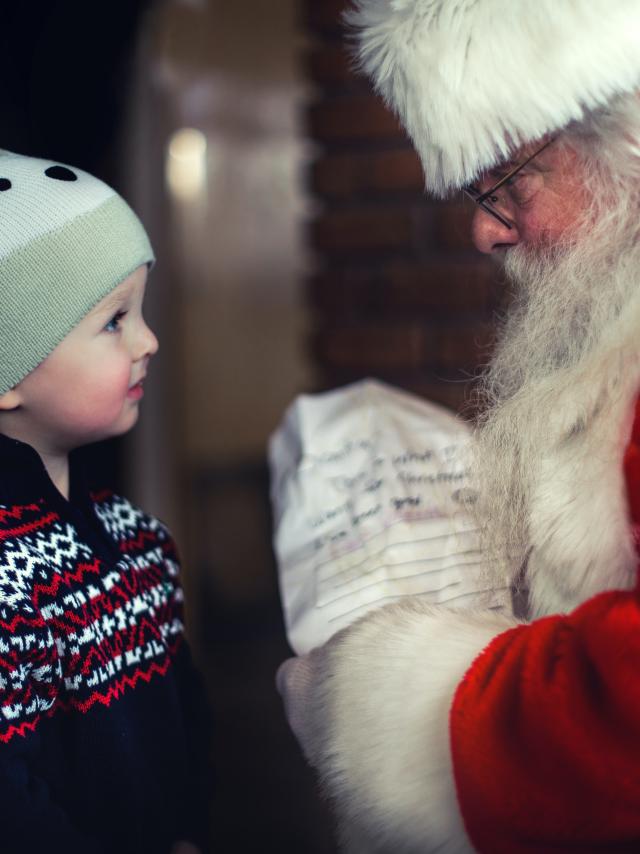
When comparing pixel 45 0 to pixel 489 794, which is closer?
pixel 489 794

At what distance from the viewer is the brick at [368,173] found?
2350 millimetres

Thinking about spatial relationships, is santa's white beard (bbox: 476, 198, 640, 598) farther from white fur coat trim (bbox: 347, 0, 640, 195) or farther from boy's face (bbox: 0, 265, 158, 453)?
boy's face (bbox: 0, 265, 158, 453)

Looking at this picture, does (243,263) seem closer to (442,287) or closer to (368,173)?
(368,173)

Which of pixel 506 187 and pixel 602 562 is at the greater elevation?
pixel 506 187

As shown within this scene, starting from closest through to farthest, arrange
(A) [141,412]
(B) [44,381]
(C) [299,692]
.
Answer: (C) [299,692] → (B) [44,381] → (A) [141,412]

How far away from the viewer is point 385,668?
1.03 metres

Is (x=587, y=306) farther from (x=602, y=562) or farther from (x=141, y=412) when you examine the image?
(x=141, y=412)

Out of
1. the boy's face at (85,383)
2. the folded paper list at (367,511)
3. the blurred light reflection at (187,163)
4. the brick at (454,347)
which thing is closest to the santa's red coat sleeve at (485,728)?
the folded paper list at (367,511)

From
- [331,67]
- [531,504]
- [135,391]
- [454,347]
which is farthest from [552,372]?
[331,67]

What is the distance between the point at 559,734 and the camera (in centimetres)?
86

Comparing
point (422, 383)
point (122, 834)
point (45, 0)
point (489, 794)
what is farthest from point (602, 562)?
point (45, 0)

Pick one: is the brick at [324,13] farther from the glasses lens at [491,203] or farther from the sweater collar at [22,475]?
the sweater collar at [22,475]

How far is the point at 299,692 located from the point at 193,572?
111 inches

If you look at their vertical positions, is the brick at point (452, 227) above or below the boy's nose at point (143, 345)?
above
